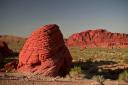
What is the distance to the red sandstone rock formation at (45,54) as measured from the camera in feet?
65.0

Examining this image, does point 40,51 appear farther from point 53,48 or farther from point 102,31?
point 102,31

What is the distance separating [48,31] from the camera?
2102cm

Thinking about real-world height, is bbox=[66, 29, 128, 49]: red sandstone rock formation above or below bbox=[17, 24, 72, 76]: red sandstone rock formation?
above

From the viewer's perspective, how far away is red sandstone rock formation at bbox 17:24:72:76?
19797 mm

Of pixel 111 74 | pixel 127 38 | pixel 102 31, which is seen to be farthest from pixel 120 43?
pixel 111 74

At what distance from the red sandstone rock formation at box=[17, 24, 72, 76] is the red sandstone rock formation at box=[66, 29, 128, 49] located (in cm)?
8338

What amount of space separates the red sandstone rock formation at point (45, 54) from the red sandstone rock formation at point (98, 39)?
83383mm

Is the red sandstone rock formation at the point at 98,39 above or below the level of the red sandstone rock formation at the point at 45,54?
above

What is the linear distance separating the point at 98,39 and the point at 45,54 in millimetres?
97261

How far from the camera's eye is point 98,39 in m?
116

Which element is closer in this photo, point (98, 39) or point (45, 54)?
point (45, 54)

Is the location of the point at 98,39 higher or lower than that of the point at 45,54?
higher

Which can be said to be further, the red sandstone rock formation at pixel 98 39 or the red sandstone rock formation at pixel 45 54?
the red sandstone rock formation at pixel 98 39

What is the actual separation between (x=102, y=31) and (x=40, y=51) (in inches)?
4150
